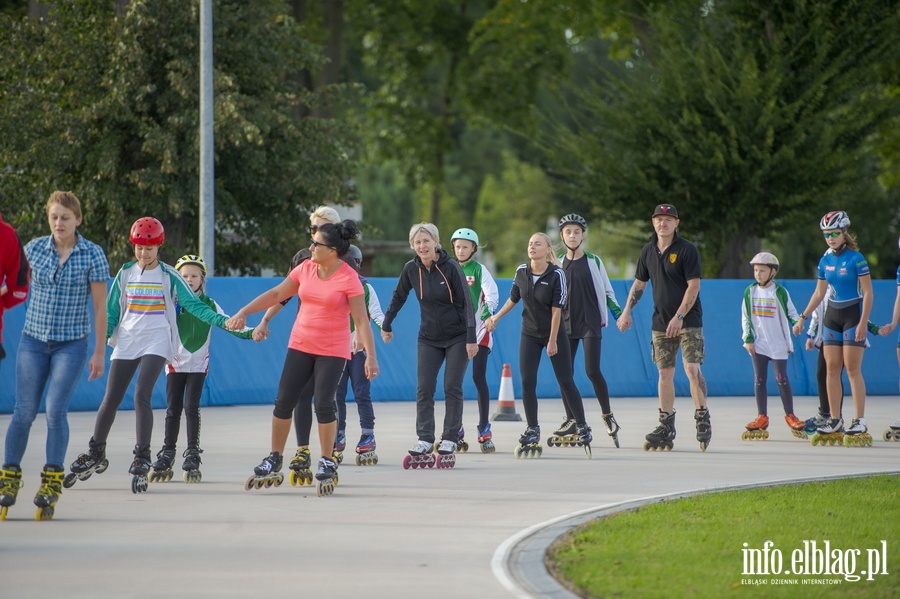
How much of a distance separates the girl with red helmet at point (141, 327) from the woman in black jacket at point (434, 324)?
215cm

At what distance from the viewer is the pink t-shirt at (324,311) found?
30.0 ft

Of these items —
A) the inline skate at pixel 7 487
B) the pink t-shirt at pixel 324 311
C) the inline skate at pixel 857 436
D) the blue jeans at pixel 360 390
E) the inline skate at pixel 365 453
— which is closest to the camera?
the inline skate at pixel 7 487

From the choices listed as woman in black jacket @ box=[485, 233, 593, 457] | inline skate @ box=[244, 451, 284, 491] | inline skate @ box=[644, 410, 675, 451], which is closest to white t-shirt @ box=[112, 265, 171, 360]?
inline skate @ box=[244, 451, 284, 491]

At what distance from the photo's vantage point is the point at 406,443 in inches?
524

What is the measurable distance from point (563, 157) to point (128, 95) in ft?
34.2

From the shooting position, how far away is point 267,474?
30.9 ft

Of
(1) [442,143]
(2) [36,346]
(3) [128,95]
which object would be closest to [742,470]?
(2) [36,346]

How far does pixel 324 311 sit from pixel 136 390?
1.52 metres

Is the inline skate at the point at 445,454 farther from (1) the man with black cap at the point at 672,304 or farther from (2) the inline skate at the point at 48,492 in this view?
(2) the inline skate at the point at 48,492

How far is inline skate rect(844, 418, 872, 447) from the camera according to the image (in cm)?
1284

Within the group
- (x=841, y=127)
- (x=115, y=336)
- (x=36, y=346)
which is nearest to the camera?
(x=36, y=346)

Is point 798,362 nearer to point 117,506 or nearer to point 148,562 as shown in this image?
point 117,506

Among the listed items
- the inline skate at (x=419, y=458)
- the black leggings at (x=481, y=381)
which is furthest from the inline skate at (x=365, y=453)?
the black leggings at (x=481, y=381)

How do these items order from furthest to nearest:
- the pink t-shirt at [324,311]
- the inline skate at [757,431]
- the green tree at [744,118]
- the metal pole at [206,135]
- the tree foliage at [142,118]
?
the green tree at [744,118] < the tree foliage at [142,118] < the metal pole at [206,135] < the inline skate at [757,431] < the pink t-shirt at [324,311]
